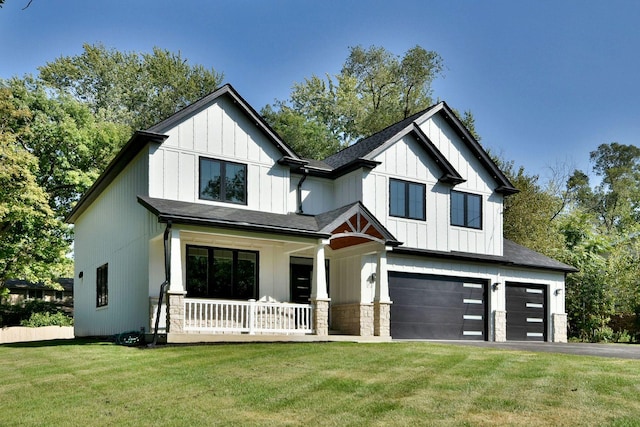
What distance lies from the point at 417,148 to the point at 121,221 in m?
10.5

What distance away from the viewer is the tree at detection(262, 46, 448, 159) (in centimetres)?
4829

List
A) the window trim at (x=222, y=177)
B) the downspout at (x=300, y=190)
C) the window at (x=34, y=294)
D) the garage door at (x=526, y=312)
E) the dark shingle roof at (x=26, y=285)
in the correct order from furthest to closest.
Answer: the window at (x=34, y=294) < the dark shingle roof at (x=26, y=285) < the garage door at (x=526, y=312) < the downspout at (x=300, y=190) < the window trim at (x=222, y=177)

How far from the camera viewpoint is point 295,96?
5641 centimetres

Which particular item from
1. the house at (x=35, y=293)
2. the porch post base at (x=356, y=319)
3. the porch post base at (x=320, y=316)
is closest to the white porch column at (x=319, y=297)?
the porch post base at (x=320, y=316)

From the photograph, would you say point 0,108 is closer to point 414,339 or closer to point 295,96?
point 414,339

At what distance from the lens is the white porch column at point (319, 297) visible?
62.7 ft

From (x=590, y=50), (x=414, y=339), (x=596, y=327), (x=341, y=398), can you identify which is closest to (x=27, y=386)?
(x=341, y=398)

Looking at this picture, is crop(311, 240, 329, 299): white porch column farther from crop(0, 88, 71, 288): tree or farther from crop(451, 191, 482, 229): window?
crop(0, 88, 71, 288): tree

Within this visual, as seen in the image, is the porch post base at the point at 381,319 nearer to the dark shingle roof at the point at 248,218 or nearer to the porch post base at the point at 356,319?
the porch post base at the point at 356,319

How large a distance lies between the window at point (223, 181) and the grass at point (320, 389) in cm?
688

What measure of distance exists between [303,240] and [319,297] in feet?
5.52

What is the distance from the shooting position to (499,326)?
81.2 ft

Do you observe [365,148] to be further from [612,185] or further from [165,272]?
[612,185]

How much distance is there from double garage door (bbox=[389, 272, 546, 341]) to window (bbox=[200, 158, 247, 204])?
5904 mm
